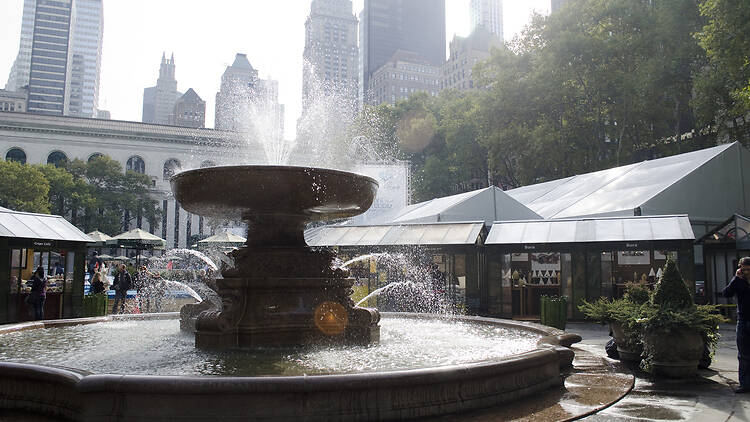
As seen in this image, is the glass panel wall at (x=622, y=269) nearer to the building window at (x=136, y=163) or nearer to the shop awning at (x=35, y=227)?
the shop awning at (x=35, y=227)

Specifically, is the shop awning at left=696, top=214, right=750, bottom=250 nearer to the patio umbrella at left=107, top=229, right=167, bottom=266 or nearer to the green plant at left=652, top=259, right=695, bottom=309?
the green plant at left=652, top=259, right=695, bottom=309

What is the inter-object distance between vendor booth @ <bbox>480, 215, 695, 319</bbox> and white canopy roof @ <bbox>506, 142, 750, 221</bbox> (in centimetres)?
319

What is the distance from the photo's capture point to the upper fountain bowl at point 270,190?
7227mm

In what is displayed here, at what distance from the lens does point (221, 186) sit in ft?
24.3

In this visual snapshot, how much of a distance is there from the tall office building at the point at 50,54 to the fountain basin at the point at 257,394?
635ft

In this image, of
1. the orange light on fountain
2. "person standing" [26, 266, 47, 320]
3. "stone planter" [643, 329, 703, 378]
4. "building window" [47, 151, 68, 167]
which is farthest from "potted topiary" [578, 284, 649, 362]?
"building window" [47, 151, 68, 167]

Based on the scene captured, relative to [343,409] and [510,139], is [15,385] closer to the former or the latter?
[343,409]

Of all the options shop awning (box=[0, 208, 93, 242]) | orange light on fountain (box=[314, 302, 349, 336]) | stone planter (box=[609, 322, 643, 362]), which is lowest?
stone planter (box=[609, 322, 643, 362])

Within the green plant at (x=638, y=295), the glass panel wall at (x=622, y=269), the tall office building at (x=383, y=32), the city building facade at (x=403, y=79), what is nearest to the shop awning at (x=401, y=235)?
the glass panel wall at (x=622, y=269)

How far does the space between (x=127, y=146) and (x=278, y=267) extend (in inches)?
3002

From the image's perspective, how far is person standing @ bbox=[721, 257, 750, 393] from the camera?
6820 millimetres

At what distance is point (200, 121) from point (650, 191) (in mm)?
145374

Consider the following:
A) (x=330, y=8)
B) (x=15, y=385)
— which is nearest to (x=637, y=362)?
(x=15, y=385)

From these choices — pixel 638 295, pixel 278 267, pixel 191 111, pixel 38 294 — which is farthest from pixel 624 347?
pixel 191 111
